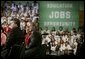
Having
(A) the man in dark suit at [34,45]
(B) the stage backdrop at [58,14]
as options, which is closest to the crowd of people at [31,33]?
(A) the man in dark suit at [34,45]

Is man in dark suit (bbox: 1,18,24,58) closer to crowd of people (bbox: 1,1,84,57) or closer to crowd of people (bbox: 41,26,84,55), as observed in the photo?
crowd of people (bbox: 1,1,84,57)

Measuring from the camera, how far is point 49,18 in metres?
8.16

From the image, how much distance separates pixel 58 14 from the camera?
8203 millimetres

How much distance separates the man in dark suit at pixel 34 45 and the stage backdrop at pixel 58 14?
27 centimetres

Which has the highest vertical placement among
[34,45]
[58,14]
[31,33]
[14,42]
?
[58,14]

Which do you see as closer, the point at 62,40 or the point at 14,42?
the point at 14,42

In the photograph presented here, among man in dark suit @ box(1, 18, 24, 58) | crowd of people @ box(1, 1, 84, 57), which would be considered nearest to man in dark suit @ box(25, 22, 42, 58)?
crowd of people @ box(1, 1, 84, 57)

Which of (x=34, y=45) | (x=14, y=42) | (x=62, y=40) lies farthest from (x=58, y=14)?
(x=14, y=42)

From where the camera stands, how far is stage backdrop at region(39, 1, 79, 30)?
26.7 feet

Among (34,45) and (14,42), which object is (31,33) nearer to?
(34,45)

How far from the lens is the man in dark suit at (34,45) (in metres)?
8.05

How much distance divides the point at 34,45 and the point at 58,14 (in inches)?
41.4

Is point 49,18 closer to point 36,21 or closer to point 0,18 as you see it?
point 36,21

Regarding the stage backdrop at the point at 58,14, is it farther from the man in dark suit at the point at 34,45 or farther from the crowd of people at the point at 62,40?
the man in dark suit at the point at 34,45
